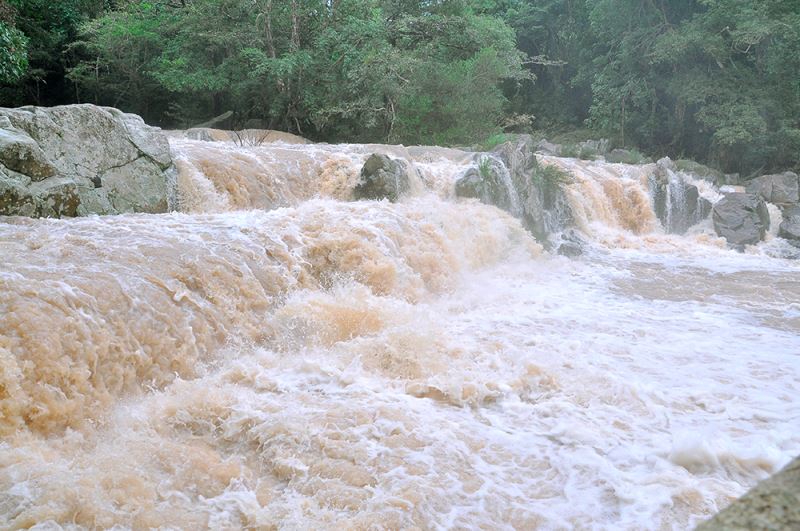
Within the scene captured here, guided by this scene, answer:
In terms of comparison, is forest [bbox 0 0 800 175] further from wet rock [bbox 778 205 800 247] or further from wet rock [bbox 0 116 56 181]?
wet rock [bbox 0 116 56 181]

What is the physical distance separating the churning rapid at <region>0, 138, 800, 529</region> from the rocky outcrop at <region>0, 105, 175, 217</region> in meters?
0.50

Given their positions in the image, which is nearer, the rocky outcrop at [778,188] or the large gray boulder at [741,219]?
the large gray boulder at [741,219]

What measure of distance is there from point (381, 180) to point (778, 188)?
38.9 feet

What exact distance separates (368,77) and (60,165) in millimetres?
10316

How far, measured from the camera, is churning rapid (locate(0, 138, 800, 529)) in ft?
8.07

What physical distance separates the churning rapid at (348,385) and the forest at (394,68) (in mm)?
9627

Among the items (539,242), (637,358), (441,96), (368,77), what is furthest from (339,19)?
(637,358)

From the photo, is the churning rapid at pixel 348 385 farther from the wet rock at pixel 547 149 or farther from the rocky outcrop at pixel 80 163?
the wet rock at pixel 547 149

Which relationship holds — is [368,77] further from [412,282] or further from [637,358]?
[637,358]

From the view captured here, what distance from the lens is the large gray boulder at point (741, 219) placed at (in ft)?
37.1

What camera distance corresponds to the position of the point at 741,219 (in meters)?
11.6

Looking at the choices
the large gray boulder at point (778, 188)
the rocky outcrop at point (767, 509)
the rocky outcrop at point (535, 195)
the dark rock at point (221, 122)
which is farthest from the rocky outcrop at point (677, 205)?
the rocky outcrop at point (767, 509)

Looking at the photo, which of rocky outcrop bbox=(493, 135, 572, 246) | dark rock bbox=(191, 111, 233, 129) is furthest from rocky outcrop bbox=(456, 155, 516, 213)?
dark rock bbox=(191, 111, 233, 129)

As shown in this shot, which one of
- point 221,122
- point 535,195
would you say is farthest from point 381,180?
point 221,122
